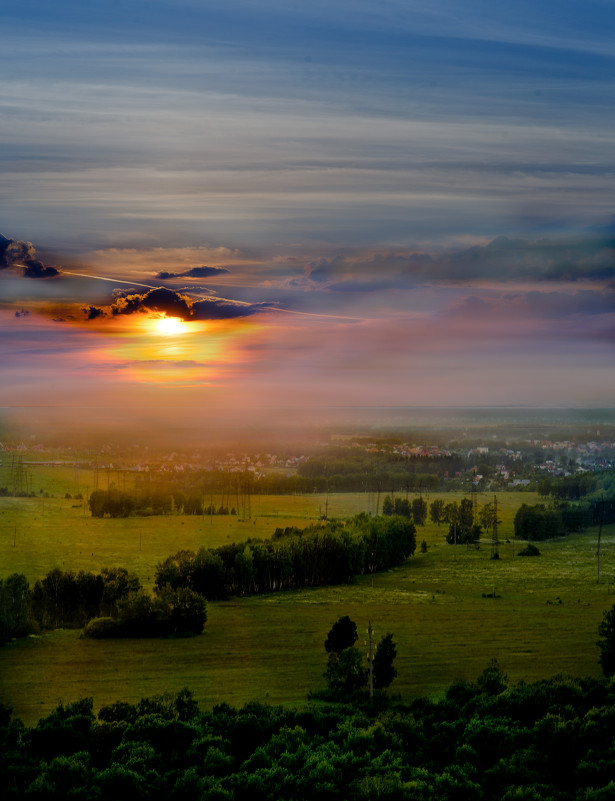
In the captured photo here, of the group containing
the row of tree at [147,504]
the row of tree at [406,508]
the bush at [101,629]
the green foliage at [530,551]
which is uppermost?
the row of tree at [147,504]

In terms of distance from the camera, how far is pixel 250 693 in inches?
844

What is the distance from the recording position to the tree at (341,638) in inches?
938

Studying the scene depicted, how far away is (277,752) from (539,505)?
35421mm

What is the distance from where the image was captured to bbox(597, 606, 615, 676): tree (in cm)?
2252

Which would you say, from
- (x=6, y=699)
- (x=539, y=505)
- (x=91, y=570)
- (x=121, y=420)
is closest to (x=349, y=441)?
(x=539, y=505)

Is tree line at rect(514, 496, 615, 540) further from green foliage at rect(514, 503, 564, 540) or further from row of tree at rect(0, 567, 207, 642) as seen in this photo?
row of tree at rect(0, 567, 207, 642)

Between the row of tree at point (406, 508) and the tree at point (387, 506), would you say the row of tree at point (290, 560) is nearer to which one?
the tree at point (387, 506)

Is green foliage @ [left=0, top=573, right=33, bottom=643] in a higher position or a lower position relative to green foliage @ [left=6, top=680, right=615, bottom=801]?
higher

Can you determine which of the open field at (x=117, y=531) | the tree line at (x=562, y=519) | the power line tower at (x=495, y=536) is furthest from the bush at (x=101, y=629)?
the tree line at (x=562, y=519)

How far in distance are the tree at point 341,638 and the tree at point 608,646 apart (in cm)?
740

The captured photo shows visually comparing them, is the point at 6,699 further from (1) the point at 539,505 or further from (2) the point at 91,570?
(1) the point at 539,505

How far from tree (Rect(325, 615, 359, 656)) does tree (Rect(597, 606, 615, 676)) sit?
24.3ft

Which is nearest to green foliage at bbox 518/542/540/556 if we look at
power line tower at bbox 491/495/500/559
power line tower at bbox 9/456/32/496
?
power line tower at bbox 491/495/500/559

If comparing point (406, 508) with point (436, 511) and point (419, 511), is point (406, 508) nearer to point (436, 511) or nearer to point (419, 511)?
point (419, 511)
